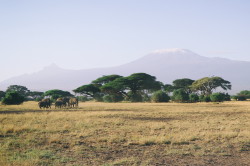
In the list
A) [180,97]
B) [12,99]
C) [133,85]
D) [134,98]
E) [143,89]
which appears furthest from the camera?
[143,89]

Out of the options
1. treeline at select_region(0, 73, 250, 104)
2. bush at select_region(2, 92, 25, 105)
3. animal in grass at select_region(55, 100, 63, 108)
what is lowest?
animal in grass at select_region(55, 100, 63, 108)

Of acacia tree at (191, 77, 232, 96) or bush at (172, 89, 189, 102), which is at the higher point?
acacia tree at (191, 77, 232, 96)

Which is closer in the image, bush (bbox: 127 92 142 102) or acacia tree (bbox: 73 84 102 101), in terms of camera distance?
bush (bbox: 127 92 142 102)

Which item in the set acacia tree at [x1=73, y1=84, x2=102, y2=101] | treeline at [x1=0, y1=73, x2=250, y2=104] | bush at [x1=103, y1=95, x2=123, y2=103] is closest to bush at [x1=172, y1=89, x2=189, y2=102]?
treeline at [x1=0, y1=73, x2=250, y2=104]

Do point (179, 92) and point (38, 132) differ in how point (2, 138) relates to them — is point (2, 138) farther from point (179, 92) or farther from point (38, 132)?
point (179, 92)

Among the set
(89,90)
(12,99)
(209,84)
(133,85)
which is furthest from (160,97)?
(12,99)

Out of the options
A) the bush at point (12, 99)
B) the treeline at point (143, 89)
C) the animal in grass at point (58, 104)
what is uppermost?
the treeline at point (143, 89)

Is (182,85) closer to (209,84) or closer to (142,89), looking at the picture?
(209,84)

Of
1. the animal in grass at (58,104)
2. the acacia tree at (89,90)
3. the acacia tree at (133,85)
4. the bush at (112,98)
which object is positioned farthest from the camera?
the acacia tree at (89,90)

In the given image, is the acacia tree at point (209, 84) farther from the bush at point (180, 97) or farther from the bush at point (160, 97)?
the bush at point (160, 97)

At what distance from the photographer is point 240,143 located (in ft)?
35.8

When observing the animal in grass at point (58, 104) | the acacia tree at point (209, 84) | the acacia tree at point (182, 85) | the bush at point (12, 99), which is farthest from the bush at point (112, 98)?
the animal in grass at point (58, 104)

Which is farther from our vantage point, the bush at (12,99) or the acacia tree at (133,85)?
the acacia tree at (133,85)

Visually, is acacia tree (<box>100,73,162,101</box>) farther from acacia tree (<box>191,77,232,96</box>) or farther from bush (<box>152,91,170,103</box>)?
acacia tree (<box>191,77,232,96</box>)
